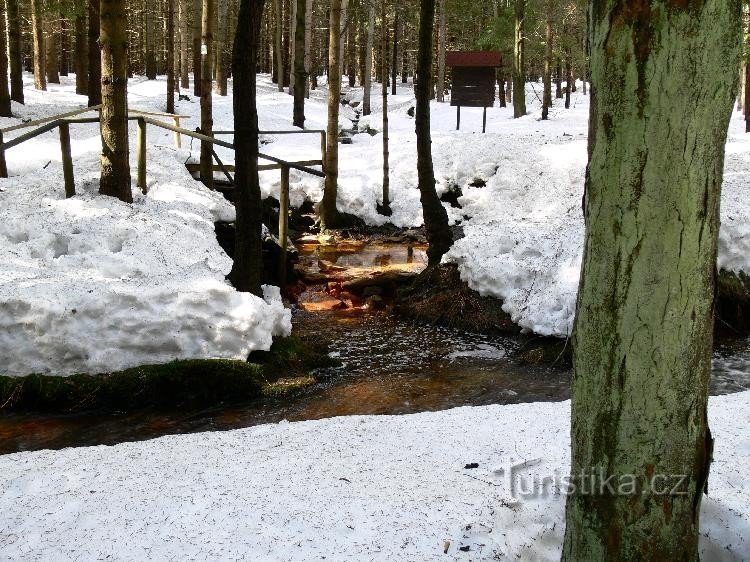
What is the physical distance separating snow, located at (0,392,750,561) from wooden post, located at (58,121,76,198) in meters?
6.41

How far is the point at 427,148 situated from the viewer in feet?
36.3

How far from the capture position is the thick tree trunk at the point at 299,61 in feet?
71.4

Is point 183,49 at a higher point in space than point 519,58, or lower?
higher

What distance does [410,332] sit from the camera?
364 inches

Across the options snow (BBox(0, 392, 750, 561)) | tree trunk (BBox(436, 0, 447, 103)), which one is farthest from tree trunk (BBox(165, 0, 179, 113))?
snow (BBox(0, 392, 750, 561))

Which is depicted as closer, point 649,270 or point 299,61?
point 649,270

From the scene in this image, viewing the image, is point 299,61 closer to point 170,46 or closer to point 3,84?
point 170,46

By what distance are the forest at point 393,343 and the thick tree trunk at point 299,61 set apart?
26.1 ft

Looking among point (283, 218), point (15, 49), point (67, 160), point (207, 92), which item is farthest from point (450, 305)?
point (15, 49)

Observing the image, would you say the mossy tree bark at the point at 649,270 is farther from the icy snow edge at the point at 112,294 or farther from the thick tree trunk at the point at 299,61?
the thick tree trunk at the point at 299,61

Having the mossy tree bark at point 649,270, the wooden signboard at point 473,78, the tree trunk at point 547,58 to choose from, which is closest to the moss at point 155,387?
the mossy tree bark at point 649,270

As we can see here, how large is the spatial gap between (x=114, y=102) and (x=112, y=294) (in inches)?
164

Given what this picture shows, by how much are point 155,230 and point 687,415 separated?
27.2 ft

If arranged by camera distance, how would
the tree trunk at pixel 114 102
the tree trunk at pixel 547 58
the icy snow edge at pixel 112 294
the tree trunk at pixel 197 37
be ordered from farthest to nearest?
the tree trunk at pixel 547 58 → the tree trunk at pixel 197 37 → the tree trunk at pixel 114 102 → the icy snow edge at pixel 112 294
